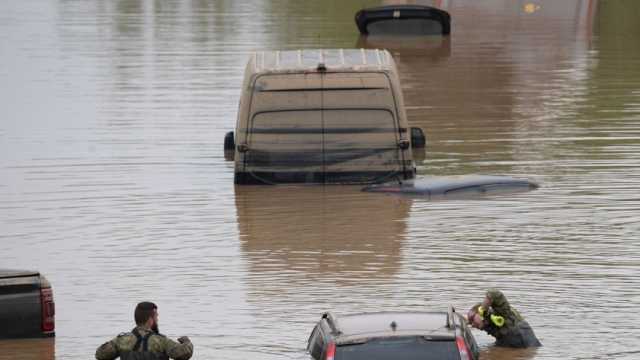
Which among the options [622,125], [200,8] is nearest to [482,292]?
[622,125]

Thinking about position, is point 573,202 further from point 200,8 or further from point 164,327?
point 200,8

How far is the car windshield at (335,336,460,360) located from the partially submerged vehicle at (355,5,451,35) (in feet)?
143

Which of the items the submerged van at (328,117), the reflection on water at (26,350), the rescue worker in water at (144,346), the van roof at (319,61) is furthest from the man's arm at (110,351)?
the van roof at (319,61)

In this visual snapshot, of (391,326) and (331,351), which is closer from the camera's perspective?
(331,351)

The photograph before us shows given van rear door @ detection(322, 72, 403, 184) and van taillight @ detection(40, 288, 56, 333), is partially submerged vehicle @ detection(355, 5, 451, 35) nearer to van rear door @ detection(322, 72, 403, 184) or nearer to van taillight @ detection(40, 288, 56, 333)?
van rear door @ detection(322, 72, 403, 184)

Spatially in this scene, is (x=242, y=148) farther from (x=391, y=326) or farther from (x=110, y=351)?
(x=110, y=351)

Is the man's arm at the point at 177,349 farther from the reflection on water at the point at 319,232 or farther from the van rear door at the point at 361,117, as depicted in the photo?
the van rear door at the point at 361,117

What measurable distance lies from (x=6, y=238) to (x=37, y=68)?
77.9ft

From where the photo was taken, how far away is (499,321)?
1831 cm

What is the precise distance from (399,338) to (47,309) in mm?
4756

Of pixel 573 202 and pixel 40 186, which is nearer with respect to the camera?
pixel 573 202

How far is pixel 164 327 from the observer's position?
20.1 metres

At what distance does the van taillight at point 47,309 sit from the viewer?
17.9m

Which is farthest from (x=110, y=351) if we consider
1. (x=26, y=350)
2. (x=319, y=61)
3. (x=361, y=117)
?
(x=319, y=61)
